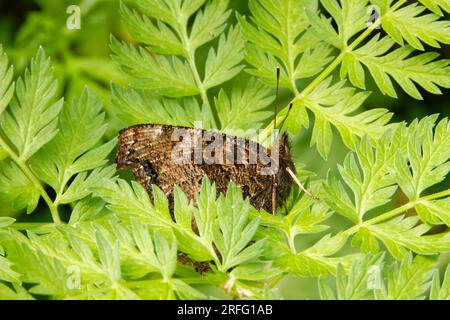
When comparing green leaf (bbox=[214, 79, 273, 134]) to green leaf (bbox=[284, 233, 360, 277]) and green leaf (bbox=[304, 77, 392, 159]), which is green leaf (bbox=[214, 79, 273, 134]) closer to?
green leaf (bbox=[304, 77, 392, 159])

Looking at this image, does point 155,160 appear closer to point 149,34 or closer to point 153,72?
point 153,72

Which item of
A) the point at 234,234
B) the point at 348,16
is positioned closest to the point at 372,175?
the point at 234,234

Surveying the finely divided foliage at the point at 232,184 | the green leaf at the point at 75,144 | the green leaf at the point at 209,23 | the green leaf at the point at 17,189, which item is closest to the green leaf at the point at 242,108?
the finely divided foliage at the point at 232,184

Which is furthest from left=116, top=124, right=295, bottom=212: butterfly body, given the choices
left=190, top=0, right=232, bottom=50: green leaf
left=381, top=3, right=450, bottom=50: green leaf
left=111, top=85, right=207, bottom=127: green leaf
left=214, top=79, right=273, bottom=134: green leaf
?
left=381, top=3, right=450, bottom=50: green leaf

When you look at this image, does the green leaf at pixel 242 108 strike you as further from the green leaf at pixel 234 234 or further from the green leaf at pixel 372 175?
the green leaf at pixel 234 234

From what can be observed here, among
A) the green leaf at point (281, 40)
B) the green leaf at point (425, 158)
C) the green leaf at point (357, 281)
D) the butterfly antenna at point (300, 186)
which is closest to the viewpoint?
the green leaf at point (357, 281)

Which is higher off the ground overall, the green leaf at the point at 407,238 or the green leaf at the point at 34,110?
the green leaf at the point at 34,110
